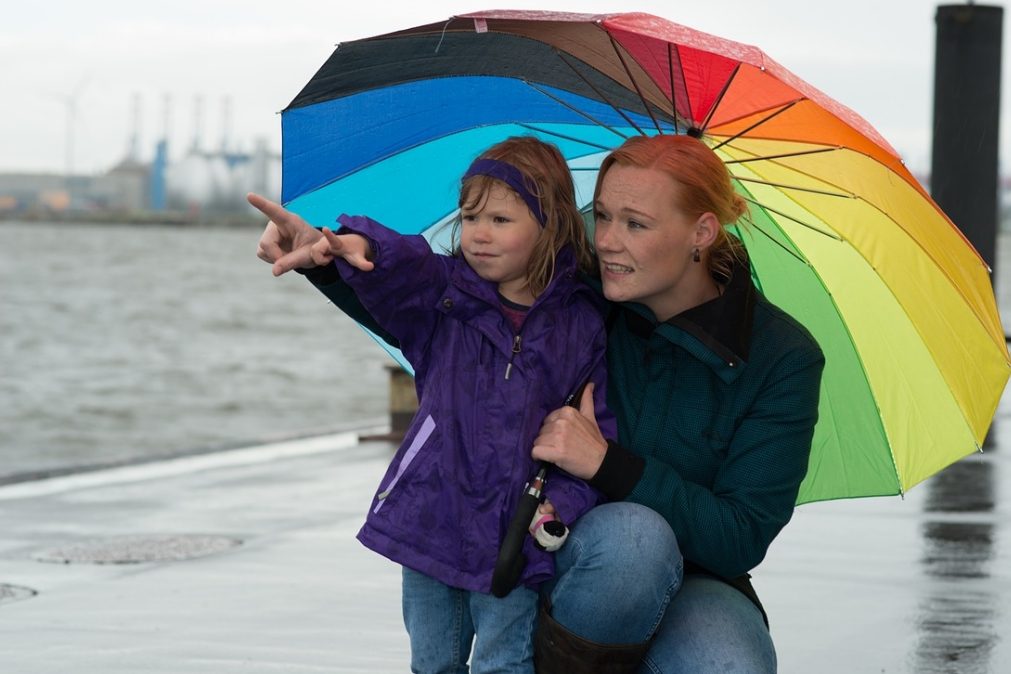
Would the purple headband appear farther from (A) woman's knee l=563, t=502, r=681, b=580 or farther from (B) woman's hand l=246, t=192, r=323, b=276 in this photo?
(A) woman's knee l=563, t=502, r=681, b=580

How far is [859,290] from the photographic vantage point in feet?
13.7

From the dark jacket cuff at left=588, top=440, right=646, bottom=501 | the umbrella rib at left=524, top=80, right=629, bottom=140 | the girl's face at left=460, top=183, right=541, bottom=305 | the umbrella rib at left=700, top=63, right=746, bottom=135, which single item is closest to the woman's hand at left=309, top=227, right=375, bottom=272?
the girl's face at left=460, top=183, right=541, bottom=305

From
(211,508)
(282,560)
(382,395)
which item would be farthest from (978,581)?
(382,395)

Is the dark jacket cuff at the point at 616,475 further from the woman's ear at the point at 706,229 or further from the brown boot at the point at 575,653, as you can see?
the woman's ear at the point at 706,229

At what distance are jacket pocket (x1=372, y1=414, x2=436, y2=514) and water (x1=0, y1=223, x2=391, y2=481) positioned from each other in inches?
269

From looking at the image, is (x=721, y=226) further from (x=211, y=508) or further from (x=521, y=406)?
(x=211, y=508)

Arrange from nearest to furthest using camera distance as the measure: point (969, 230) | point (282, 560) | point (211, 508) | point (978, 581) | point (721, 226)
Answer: point (721, 226) < point (978, 581) < point (282, 560) < point (211, 508) < point (969, 230)

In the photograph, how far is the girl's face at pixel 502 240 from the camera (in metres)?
3.73

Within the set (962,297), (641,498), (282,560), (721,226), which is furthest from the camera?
(282,560)

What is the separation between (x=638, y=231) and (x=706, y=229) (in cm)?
16

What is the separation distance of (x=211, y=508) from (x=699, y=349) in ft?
17.9

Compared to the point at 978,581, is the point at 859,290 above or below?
above

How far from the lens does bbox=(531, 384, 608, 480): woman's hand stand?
3537mm

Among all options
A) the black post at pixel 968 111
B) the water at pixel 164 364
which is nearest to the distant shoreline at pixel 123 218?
the water at pixel 164 364
